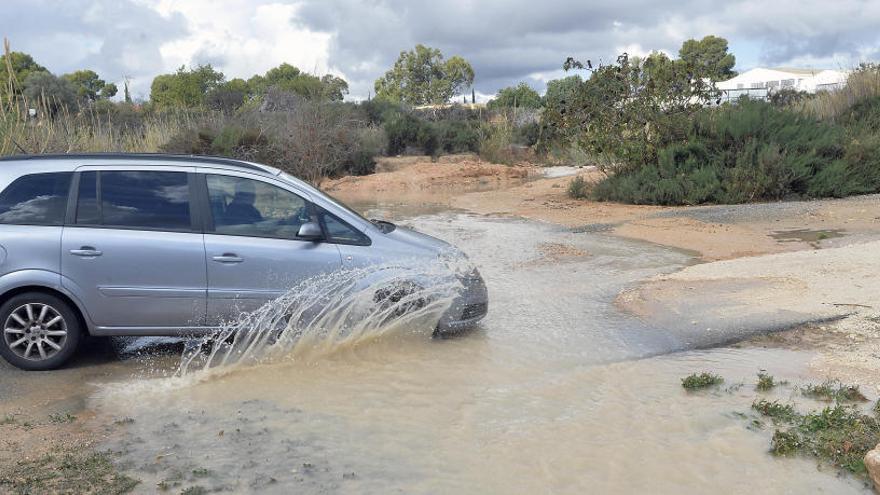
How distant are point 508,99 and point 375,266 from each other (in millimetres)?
64812

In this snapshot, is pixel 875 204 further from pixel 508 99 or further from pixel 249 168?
pixel 508 99

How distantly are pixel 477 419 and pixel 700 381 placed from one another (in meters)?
1.71

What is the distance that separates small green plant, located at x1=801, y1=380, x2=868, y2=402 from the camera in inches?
208

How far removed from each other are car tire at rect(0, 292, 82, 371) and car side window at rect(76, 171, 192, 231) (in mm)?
720

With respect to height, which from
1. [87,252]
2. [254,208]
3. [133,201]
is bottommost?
[87,252]

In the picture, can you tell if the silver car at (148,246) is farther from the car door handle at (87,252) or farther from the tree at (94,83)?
the tree at (94,83)

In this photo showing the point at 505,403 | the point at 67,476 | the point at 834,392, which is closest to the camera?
the point at 67,476

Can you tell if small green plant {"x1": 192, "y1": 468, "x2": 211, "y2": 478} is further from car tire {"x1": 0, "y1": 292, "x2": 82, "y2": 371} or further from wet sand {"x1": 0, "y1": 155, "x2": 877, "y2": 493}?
car tire {"x1": 0, "y1": 292, "x2": 82, "y2": 371}

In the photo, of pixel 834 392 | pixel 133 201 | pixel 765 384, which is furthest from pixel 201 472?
pixel 834 392

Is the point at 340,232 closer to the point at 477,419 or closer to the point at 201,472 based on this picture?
the point at 477,419

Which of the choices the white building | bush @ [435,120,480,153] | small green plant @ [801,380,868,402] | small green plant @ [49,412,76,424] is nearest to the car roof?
small green plant @ [49,412,76,424]

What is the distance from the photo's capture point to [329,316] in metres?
6.54

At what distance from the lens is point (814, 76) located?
2613 inches

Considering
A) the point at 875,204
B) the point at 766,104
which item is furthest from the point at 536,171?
the point at 875,204
